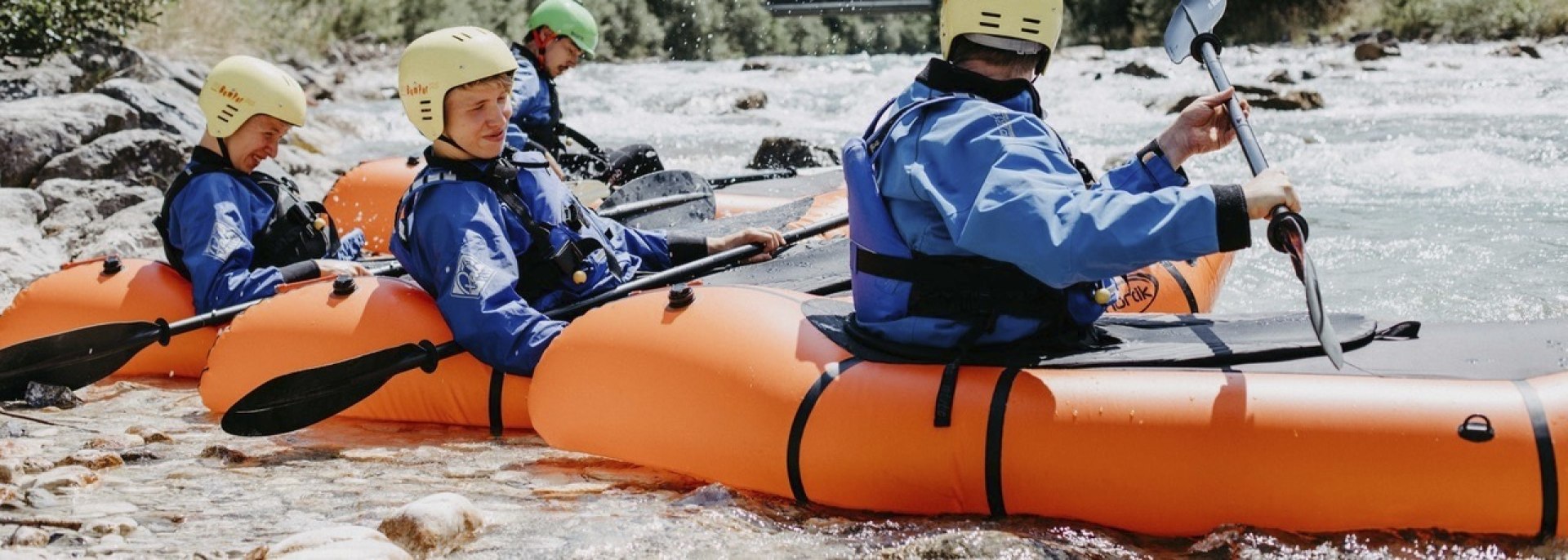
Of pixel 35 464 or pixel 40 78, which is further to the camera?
pixel 40 78

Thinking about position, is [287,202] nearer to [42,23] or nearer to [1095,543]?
[1095,543]

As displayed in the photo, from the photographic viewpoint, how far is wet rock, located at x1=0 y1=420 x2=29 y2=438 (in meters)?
3.90

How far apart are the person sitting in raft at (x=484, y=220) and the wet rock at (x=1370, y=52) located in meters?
17.0

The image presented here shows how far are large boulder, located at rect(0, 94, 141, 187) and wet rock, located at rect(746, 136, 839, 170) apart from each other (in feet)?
13.0

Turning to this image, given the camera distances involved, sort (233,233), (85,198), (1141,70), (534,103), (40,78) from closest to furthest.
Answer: (233,233)
(534,103)
(85,198)
(40,78)
(1141,70)

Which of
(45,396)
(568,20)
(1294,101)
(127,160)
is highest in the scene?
(568,20)

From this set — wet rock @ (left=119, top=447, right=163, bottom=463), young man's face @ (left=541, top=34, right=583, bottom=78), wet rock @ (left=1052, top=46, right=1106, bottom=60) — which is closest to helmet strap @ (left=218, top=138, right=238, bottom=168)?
wet rock @ (left=119, top=447, right=163, bottom=463)

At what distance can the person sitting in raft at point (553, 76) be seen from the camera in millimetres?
7008

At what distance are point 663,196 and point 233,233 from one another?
6.31 ft

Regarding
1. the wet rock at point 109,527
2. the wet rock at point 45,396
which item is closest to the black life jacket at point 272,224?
the wet rock at point 45,396

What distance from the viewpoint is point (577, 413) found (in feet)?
11.3

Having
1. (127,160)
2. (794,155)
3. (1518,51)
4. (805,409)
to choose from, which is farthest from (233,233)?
(1518,51)

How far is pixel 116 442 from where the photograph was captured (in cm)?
379

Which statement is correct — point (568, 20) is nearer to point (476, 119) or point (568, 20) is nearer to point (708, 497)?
point (476, 119)
